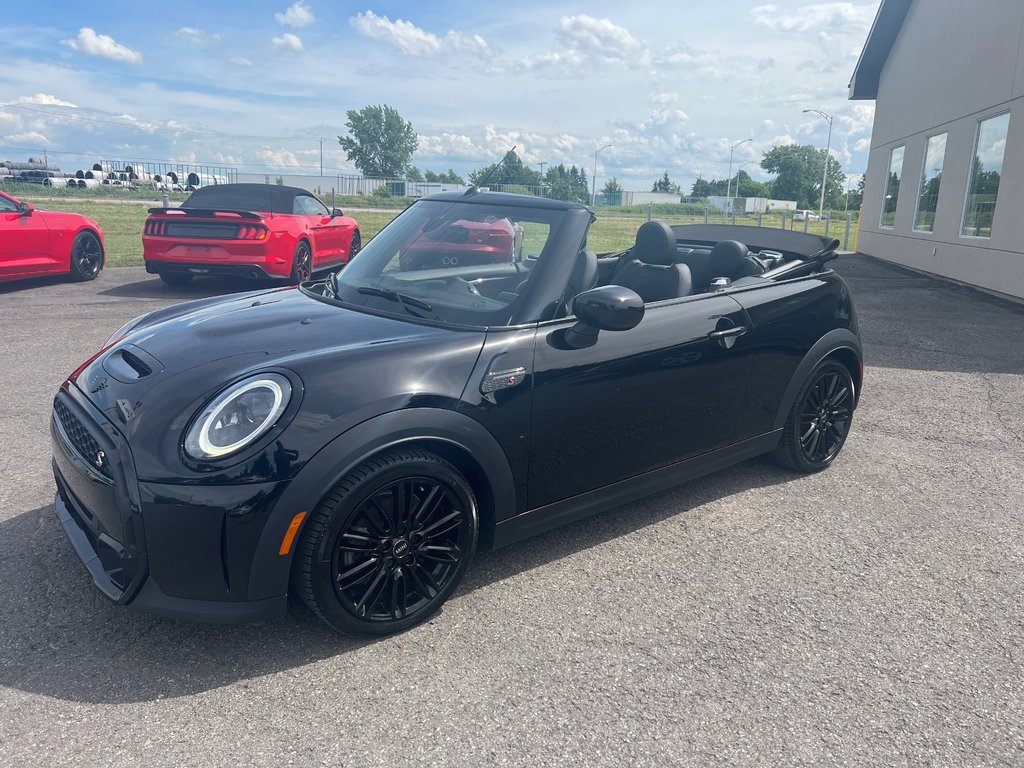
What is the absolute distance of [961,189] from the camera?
1437 centimetres

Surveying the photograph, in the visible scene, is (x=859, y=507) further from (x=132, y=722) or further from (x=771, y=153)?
(x=771, y=153)

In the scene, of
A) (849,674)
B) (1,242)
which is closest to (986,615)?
(849,674)

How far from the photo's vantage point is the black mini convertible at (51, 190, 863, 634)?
96.9 inches

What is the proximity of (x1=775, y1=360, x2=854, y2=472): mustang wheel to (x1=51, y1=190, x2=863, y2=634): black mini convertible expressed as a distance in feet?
0.30

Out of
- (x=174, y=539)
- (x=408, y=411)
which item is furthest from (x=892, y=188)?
(x=174, y=539)

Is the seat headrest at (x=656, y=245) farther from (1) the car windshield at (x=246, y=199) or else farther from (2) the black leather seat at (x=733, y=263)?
(1) the car windshield at (x=246, y=199)

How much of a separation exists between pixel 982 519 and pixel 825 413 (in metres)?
0.97

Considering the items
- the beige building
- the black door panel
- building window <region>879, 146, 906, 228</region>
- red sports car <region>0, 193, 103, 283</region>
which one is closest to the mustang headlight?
the black door panel

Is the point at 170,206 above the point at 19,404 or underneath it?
above

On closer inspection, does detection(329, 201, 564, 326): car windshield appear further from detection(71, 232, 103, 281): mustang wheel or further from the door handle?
detection(71, 232, 103, 281): mustang wheel

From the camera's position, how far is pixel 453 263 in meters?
3.64

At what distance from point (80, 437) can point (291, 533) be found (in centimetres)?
94

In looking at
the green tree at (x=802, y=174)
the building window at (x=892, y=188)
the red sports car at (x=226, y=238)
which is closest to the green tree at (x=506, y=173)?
the red sports car at (x=226, y=238)

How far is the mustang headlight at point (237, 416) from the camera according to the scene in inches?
96.6
